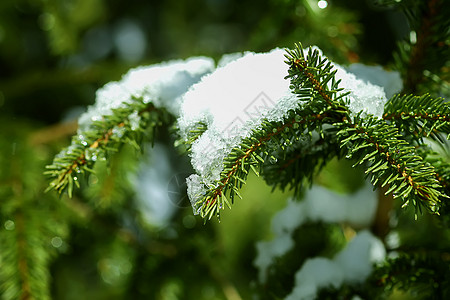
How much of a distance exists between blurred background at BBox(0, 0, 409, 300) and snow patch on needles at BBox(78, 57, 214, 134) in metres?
0.18

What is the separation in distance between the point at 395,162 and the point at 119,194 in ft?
2.67

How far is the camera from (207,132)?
25.8 inches

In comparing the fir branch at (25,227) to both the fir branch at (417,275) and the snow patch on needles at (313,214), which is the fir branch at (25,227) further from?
the fir branch at (417,275)

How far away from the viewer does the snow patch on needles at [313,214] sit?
37.1 inches

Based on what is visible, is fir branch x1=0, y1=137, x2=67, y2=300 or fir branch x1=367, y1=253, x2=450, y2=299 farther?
fir branch x1=0, y1=137, x2=67, y2=300

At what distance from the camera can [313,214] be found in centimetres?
98

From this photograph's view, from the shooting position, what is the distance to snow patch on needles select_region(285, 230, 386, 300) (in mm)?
805

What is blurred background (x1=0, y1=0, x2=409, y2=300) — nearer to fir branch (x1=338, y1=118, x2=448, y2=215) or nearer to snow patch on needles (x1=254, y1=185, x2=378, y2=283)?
snow patch on needles (x1=254, y1=185, x2=378, y2=283)

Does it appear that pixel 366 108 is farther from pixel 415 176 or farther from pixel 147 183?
pixel 147 183

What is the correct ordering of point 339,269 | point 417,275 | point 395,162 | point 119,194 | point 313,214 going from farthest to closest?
1. point 119,194
2. point 313,214
3. point 339,269
4. point 417,275
5. point 395,162

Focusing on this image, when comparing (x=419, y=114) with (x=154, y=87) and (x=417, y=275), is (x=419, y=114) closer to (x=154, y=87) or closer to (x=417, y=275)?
(x=417, y=275)

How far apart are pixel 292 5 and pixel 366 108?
0.45 meters

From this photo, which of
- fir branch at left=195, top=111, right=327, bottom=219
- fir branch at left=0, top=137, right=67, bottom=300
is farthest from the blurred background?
fir branch at left=195, top=111, right=327, bottom=219

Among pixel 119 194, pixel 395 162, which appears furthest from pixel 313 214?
pixel 119 194
